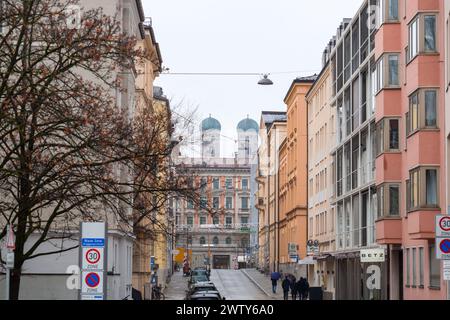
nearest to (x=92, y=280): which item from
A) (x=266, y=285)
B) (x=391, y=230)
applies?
(x=391, y=230)

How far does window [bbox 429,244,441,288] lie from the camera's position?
3375 centimetres

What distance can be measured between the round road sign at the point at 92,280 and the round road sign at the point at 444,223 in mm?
7179

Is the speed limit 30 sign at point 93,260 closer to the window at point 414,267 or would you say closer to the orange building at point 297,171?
the window at point 414,267

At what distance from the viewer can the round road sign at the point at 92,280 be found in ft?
51.6

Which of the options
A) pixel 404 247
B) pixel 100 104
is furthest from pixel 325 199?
pixel 100 104

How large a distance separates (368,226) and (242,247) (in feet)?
417

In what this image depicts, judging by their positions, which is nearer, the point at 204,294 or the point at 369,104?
the point at 204,294

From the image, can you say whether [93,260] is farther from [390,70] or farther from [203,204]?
[390,70]

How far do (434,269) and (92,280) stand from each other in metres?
21.1

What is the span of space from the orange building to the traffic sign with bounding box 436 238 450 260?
189 feet

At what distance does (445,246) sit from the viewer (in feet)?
61.7

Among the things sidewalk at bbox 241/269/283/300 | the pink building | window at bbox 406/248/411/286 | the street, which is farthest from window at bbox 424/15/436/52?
sidewalk at bbox 241/269/283/300
